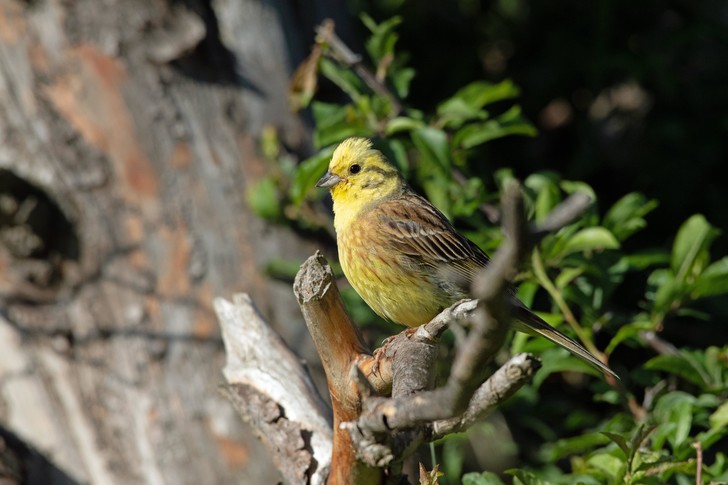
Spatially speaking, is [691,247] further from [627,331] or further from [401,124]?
[401,124]

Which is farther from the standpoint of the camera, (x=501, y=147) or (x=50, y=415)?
(x=501, y=147)

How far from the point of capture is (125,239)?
473 cm

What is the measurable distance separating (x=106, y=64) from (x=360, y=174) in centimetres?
165

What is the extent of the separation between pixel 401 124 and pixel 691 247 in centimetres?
128

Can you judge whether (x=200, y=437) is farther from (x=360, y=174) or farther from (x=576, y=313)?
(x=576, y=313)

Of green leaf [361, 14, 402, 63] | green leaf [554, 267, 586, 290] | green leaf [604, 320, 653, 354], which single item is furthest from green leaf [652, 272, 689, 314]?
green leaf [361, 14, 402, 63]

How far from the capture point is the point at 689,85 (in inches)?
209

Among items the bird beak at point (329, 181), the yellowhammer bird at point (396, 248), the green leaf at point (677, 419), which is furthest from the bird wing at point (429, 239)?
the green leaf at point (677, 419)

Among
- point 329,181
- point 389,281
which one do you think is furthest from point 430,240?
point 329,181

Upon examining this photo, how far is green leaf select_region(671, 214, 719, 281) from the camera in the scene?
3.64 m

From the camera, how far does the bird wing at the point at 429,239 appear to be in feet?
12.3

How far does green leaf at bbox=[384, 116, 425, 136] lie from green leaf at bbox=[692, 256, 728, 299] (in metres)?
1.26

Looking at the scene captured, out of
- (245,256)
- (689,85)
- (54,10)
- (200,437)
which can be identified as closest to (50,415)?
(200,437)

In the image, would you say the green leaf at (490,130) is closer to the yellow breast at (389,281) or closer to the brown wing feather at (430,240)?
the brown wing feather at (430,240)
